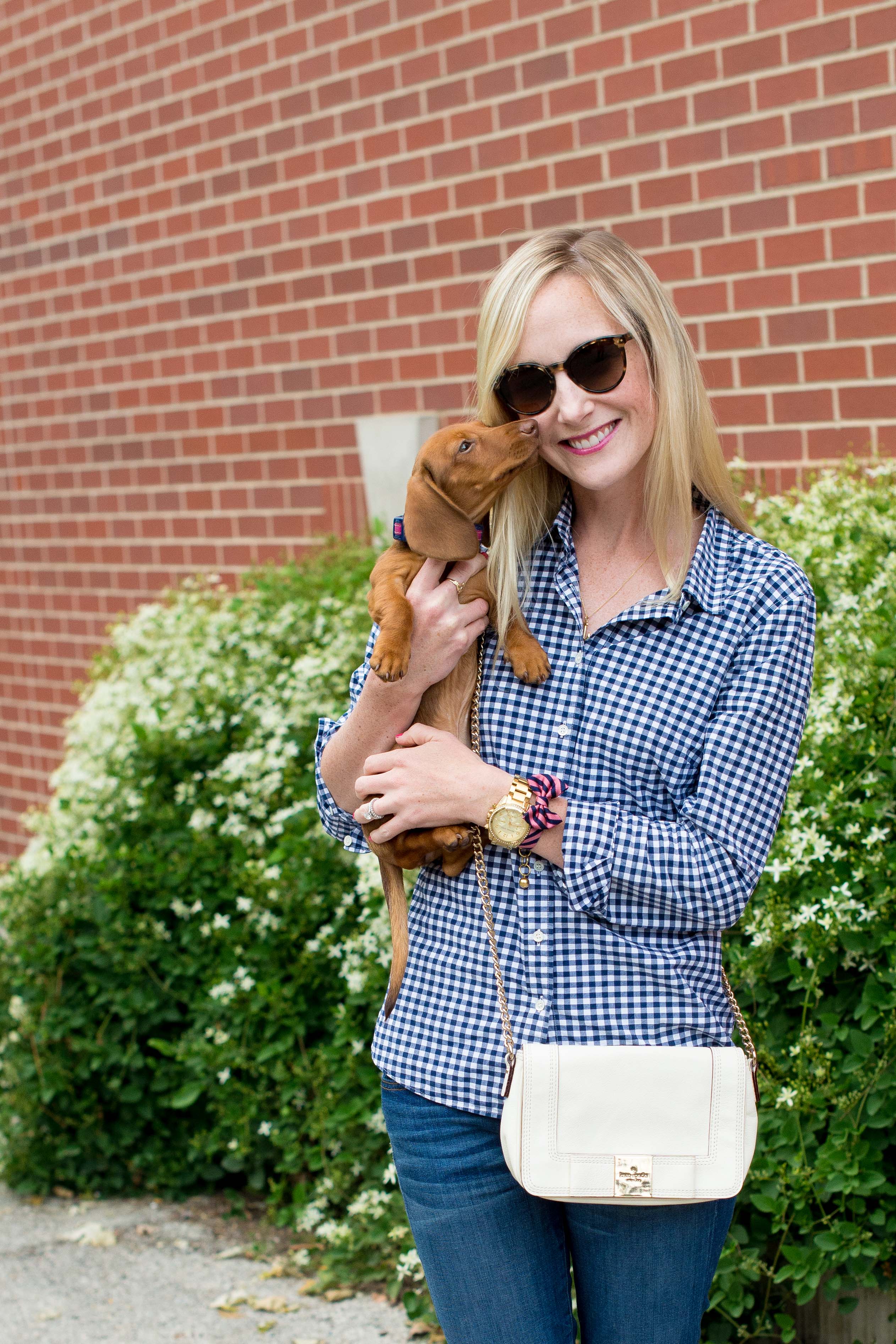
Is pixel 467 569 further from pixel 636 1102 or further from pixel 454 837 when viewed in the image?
pixel 636 1102

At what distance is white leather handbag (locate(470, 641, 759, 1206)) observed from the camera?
5.96ft

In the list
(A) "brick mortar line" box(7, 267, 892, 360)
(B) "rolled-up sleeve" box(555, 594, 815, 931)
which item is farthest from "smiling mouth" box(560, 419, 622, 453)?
(A) "brick mortar line" box(7, 267, 892, 360)

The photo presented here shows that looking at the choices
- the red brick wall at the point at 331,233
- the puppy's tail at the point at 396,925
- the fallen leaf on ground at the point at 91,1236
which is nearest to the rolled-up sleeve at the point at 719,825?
the puppy's tail at the point at 396,925

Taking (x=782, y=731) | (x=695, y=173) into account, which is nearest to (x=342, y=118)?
(x=695, y=173)

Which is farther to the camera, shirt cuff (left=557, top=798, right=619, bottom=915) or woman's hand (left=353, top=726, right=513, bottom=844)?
woman's hand (left=353, top=726, right=513, bottom=844)

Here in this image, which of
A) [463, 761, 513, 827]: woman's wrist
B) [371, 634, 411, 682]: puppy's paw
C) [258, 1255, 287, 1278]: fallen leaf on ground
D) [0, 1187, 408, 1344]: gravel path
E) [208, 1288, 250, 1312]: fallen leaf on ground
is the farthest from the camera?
[258, 1255, 287, 1278]: fallen leaf on ground

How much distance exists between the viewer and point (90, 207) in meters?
6.79

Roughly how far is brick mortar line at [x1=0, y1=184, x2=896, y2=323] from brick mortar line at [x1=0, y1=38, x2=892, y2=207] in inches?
9.1

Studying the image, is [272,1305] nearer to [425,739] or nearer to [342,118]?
[425,739]

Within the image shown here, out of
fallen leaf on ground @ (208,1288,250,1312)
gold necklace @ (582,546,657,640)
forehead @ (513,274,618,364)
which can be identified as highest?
forehead @ (513,274,618,364)

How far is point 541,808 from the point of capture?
1884 millimetres

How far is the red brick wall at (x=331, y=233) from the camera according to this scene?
13.3ft

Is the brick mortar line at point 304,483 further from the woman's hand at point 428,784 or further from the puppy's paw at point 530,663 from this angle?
the woman's hand at point 428,784

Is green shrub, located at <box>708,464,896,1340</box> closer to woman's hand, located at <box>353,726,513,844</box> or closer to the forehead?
woman's hand, located at <box>353,726,513,844</box>
